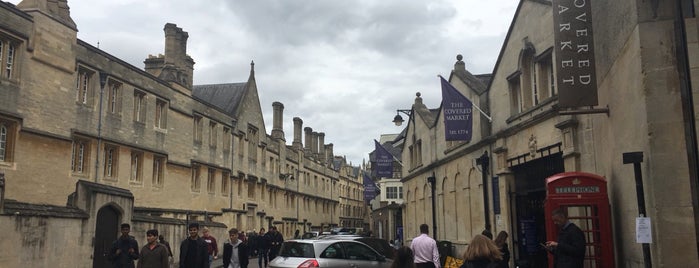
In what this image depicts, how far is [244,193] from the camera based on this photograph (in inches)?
1528

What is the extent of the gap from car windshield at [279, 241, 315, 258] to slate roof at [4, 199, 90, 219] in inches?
277

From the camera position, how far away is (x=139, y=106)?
2578 cm

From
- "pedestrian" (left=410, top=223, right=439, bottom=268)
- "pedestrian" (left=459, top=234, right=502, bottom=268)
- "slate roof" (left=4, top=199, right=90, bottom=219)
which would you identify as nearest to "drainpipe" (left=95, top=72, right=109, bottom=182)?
"slate roof" (left=4, top=199, right=90, bottom=219)

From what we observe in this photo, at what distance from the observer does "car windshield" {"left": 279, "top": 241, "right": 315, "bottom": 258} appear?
13.0 metres

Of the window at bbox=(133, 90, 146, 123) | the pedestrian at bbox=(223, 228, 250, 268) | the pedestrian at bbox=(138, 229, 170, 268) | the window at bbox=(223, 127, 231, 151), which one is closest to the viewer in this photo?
the pedestrian at bbox=(138, 229, 170, 268)

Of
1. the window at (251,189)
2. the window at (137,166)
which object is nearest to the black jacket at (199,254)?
the window at (137,166)

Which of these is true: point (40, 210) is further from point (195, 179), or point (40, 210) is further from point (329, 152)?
point (329, 152)

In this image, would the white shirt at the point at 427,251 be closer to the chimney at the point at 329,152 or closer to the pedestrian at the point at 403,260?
the pedestrian at the point at 403,260

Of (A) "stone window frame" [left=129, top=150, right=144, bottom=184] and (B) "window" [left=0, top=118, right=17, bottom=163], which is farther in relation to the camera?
(A) "stone window frame" [left=129, top=150, right=144, bottom=184]

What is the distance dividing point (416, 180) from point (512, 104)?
15.1 metres

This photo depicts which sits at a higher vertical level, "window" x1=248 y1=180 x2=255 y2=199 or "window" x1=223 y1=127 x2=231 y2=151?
"window" x1=223 y1=127 x2=231 y2=151

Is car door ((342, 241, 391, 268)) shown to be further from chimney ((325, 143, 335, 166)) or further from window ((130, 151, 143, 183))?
chimney ((325, 143, 335, 166))

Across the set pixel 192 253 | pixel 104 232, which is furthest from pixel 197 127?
pixel 192 253

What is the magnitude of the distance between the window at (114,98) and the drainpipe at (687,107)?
20966mm
